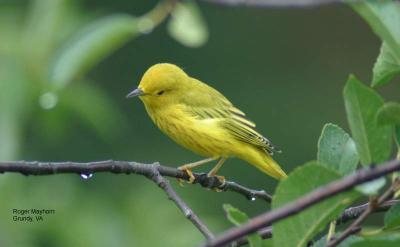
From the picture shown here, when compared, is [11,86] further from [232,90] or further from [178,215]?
[232,90]

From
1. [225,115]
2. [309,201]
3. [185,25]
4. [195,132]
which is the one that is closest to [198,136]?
[195,132]

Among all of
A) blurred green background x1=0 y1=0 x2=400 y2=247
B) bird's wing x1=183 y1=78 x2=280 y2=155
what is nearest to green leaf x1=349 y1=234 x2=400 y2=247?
blurred green background x1=0 y1=0 x2=400 y2=247

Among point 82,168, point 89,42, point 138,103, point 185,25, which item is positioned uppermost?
point 138,103

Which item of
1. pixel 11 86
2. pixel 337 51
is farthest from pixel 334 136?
pixel 337 51

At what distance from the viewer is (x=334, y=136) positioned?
1.84 metres

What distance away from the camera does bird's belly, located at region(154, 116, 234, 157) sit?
3.82 metres

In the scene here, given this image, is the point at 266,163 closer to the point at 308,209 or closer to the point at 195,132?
the point at 195,132

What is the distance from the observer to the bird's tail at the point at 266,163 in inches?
151

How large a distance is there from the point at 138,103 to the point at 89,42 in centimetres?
835

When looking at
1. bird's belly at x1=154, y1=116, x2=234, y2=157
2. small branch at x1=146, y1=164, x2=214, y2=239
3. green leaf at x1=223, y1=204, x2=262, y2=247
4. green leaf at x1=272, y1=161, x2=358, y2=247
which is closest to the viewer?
green leaf at x1=272, y1=161, x2=358, y2=247

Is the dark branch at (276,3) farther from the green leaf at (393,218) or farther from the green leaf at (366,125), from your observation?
the green leaf at (393,218)

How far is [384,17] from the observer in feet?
5.07

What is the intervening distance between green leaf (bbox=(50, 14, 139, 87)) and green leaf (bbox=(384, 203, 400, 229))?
129 centimetres

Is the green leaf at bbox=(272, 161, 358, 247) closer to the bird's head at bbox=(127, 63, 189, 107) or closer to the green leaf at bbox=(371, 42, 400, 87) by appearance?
the green leaf at bbox=(371, 42, 400, 87)
